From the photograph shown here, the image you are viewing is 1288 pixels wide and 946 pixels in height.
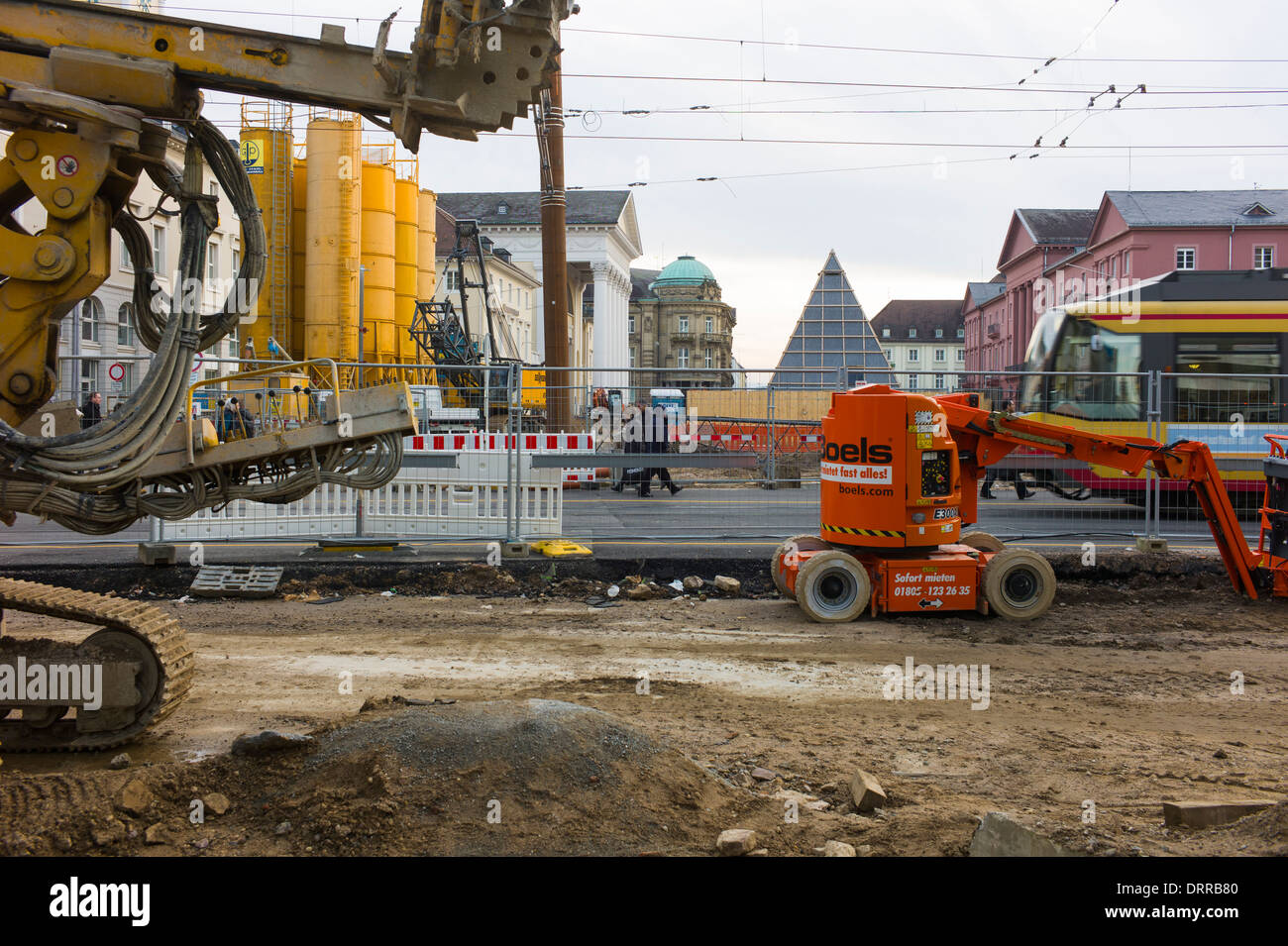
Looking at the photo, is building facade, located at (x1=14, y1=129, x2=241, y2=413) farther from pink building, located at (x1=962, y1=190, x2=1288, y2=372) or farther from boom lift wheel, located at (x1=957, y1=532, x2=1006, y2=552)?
pink building, located at (x1=962, y1=190, x2=1288, y2=372)

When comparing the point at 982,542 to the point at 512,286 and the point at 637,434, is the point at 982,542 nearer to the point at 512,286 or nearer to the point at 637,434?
the point at 637,434

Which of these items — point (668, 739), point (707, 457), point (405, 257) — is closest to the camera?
point (668, 739)

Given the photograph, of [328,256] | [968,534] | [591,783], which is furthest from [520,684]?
[328,256]

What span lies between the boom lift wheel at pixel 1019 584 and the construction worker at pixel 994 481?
10.7 feet

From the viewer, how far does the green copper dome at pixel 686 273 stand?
12044 cm

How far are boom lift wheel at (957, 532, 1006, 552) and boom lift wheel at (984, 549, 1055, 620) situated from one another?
100 centimetres

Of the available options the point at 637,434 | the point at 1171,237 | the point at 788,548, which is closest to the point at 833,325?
the point at 637,434

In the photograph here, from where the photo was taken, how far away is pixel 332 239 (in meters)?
30.2

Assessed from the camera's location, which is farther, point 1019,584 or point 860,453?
point 1019,584

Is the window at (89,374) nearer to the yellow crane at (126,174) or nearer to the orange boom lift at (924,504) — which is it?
the yellow crane at (126,174)

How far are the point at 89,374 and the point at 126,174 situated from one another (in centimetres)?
786

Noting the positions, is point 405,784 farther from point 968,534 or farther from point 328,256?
point 328,256

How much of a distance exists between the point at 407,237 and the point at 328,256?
3521mm

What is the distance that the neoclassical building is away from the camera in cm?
6681
